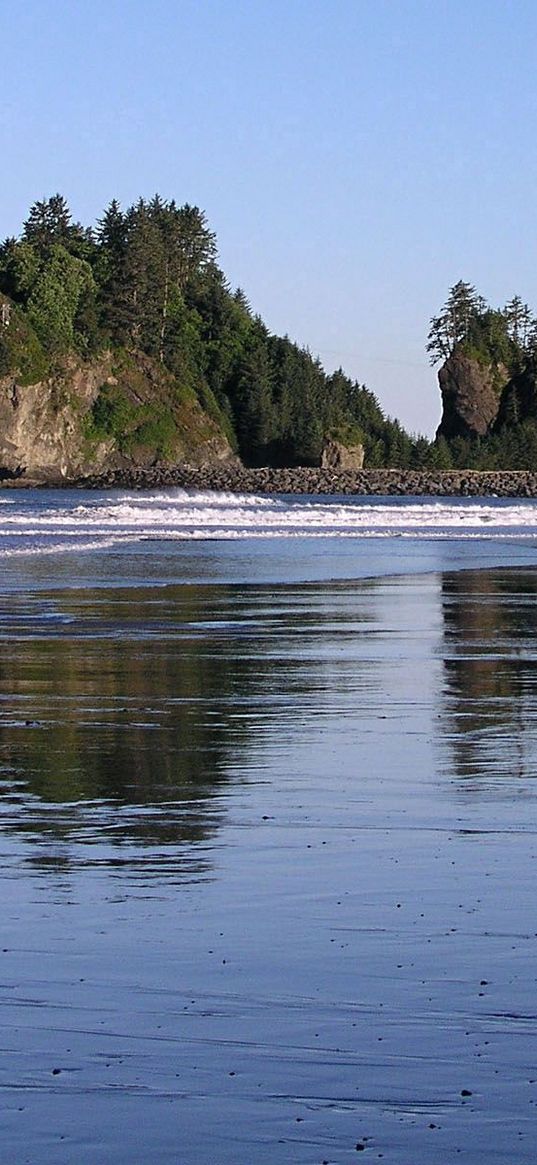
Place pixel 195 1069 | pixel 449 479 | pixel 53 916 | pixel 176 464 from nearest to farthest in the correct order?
pixel 195 1069 → pixel 53 916 → pixel 449 479 → pixel 176 464

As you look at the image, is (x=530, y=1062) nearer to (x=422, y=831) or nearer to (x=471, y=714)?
(x=422, y=831)

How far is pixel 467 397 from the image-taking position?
19550 centimetres

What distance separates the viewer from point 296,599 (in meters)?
24.8

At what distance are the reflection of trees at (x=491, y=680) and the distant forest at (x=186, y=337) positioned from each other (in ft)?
444

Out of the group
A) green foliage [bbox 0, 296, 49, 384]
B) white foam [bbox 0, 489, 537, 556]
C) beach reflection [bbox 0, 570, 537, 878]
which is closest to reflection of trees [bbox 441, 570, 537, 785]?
beach reflection [bbox 0, 570, 537, 878]

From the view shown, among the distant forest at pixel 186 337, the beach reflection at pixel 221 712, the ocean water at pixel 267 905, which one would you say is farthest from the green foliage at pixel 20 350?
the ocean water at pixel 267 905

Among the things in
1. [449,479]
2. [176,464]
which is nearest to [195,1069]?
[449,479]

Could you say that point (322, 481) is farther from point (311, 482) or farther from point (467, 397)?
point (467, 397)

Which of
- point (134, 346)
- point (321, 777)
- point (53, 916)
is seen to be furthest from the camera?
point (134, 346)

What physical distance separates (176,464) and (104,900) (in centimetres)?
15209

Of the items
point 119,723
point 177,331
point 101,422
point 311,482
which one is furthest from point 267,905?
point 177,331

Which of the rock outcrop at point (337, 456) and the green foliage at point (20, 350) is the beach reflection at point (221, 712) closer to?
the rock outcrop at point (337, 456)

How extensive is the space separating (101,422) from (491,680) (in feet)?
484

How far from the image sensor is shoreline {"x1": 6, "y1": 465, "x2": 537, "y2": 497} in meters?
130
